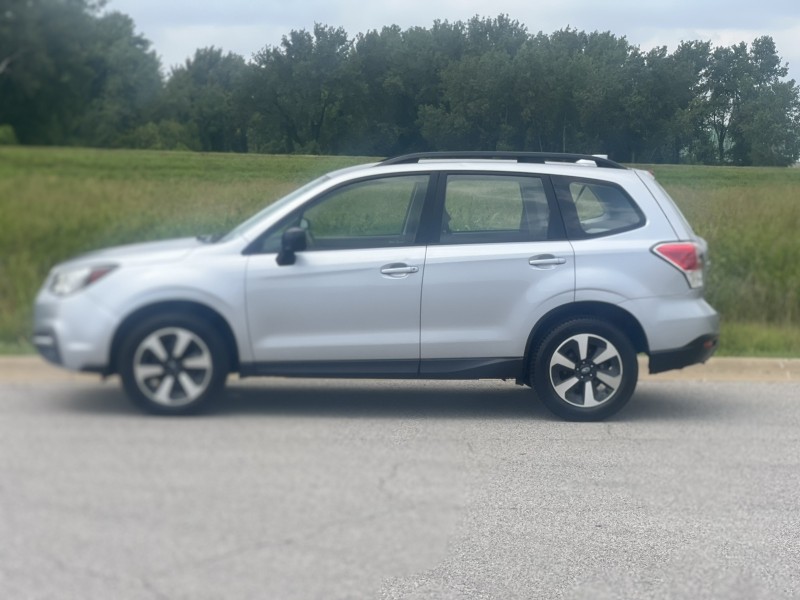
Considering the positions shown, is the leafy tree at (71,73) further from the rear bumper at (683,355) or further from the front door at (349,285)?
the rear bumper at (683,355)

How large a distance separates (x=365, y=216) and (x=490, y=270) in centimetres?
59

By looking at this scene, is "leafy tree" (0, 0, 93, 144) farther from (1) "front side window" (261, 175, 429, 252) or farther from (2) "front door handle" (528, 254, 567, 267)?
(2) "front door handle" (528, 254, 567, 267)

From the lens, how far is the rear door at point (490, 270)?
4695 mm

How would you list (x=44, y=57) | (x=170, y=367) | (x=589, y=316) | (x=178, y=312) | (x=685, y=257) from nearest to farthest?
1. (x=44, y=57)
2. (x=170, y=367)
3. (x=178, y=312)
4. (x=589, y=316)
5. (x=685, y=257)

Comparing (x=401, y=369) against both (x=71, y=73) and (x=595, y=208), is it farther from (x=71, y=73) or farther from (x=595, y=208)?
(x=71, y=73)

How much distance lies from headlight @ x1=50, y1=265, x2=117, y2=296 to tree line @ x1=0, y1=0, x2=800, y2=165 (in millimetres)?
559

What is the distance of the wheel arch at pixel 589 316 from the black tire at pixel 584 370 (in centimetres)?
3

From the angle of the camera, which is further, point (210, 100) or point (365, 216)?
point (365, 216)

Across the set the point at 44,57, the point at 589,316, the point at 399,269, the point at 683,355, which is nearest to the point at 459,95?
the point at 399,269

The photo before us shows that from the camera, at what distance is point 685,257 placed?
5.27 metres

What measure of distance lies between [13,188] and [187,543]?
4.58 ft

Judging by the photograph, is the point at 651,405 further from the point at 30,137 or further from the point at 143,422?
the point at 30,137

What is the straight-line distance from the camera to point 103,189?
3.94m

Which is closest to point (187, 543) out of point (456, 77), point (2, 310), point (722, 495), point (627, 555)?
point (2, 310)
